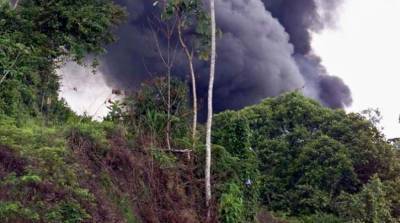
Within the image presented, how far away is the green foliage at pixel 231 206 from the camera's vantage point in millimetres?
13961

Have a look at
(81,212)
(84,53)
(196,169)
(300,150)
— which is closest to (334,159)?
(300,150)

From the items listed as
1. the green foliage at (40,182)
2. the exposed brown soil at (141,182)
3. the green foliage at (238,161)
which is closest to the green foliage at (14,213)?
the green foliage at (40,182)

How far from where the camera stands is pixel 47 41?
16281mm

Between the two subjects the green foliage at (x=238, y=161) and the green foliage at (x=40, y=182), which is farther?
the green foliage at (x=238, y=161)

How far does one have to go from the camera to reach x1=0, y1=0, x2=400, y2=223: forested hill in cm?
1084

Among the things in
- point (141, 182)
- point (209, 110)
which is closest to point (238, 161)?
point (209, 110)

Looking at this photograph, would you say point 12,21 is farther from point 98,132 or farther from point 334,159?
point 334,159

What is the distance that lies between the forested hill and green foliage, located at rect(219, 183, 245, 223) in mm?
27

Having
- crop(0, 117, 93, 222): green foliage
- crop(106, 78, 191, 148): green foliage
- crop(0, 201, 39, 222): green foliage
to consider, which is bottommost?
crop(0, 201, 39, 222): green foliage

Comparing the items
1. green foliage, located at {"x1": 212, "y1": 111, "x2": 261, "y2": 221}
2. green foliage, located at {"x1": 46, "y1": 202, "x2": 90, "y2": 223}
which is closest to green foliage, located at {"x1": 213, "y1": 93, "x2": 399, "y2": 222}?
green foliage, located at {"x1": 212, "y1": 111, "x2": 261, "y2": 221}

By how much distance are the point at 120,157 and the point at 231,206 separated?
9.49 ft

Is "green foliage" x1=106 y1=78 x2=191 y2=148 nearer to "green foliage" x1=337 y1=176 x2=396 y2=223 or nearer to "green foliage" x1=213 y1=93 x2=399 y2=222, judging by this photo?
"green foliage" x1=213 y1=93 x2=399 y2=222

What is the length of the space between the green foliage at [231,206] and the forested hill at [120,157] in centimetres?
3

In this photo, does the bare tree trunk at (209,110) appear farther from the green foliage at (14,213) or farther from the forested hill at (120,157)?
the green foliage at (14,213)
